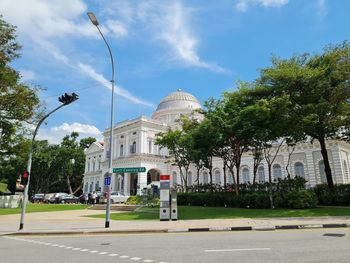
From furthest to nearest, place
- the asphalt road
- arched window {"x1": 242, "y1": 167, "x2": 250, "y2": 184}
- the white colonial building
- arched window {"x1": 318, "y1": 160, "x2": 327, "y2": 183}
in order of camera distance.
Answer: arched window {"x1": 242, "y1": 167, "x2": 250, "y2": 184}
the white colonial building
arched window {"x1": 318, "y1": 160, "x2": 327, "y2": 183}
the asphalt road

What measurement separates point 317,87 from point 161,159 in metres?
35.1

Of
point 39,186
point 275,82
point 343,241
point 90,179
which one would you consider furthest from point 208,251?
point 39,186

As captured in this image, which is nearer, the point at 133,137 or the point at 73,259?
the point at 73,259

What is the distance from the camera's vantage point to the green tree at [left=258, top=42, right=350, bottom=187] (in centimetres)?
2216

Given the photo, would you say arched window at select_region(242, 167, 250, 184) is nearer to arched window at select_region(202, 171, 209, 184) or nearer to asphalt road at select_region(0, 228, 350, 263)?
arched window at select_region(202, 171, 209, 184)

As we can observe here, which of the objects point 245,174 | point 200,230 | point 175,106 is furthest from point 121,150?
point 200,230

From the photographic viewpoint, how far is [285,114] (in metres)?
21.9

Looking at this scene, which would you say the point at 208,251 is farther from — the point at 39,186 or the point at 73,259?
the point at 39,186

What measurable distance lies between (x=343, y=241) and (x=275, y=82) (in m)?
16.3

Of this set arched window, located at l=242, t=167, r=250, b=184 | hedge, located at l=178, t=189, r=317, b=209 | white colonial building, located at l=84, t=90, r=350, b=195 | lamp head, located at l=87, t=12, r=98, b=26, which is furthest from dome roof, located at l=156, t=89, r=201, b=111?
lamp head, located at l=87, t=12, r=98, b=26

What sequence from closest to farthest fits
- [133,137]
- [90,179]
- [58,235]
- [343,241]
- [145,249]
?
[145,249]
[343,241]
[58,235]
[133,137]
[90,179]

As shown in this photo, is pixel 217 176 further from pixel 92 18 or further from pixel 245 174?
pixel 92 18

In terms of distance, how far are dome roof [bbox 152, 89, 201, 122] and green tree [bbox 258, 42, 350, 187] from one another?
38.3 m

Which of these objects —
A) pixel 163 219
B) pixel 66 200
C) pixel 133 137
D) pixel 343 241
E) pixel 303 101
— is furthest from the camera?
pixel 133 137
